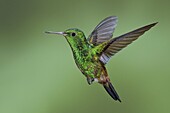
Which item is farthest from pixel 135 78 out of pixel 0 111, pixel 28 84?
pixel 0 111

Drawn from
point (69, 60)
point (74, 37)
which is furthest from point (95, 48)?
point (69, 60)

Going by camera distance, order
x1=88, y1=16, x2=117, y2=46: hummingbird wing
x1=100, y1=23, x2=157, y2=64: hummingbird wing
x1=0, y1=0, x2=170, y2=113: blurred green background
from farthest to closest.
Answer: x1=0, y1=0, x2=170, y2=113: blurred green background → x1=88, y1=16, x2=117, y2=46: hummingbird wing → x1=100, y1=23, x2=157, y2=64: hummingbird wing

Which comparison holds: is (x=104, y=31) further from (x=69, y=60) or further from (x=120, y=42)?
(x=69, y=60)

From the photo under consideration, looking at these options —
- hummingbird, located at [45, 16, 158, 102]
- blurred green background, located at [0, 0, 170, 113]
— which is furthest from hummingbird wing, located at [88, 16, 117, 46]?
blurred green background, located at [0, 0, 170, 113]

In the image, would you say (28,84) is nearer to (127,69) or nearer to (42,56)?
(42,56)

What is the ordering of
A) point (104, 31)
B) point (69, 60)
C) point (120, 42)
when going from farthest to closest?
1. point (69, 60)
2. point (104, 31)
3. point (120, 42)

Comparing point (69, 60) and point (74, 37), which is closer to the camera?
point (74, 37)

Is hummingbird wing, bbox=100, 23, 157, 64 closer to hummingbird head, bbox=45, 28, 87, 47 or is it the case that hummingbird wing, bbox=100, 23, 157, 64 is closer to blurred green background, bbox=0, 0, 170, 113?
hummingbird head, bbox=45, 28, 87, 47

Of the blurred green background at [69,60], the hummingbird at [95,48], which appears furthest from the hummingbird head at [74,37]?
the blurred green background at [69,60]
